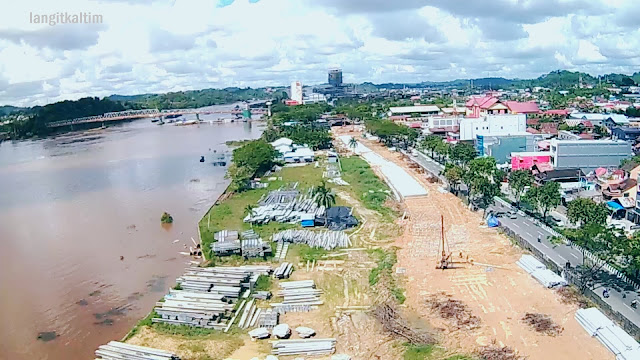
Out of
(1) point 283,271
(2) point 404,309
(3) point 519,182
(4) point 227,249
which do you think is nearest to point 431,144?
(3) point 519,182

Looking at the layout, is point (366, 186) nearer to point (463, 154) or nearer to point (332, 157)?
point (463, 154)

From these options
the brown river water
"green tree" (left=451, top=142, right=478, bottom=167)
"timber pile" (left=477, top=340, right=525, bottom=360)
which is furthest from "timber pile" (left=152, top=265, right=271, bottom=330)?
"green tree" (left=451, top=142, right=478, bottom=167)

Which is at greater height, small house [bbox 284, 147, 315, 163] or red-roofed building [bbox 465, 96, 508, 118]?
red-roofed building [bbox 465, 96, 508, 118]

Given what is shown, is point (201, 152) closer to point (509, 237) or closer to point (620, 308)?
point (509, 237)

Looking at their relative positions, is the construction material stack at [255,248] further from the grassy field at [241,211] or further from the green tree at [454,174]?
the green tree at [454,174]

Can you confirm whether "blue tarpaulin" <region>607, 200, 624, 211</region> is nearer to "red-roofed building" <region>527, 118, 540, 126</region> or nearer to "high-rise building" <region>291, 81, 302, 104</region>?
"red-roofed building" <region>527, 118, 540, 126</region>

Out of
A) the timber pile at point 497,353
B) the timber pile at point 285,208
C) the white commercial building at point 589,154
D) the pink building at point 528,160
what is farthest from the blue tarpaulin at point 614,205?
the timber pile at point 497,353

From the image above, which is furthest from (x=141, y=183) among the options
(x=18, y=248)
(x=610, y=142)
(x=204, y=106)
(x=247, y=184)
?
(x=204, y=106)
